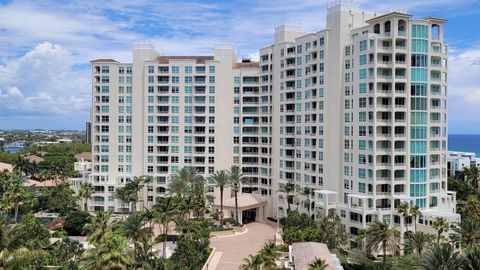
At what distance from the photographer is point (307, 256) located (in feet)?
145

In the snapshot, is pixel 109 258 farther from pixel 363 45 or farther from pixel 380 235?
pixel 363 45

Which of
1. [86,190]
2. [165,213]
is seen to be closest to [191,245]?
[165,213]

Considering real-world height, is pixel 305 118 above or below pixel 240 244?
above

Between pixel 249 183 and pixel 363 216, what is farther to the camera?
pixel 249 183

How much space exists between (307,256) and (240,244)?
21.2 metres

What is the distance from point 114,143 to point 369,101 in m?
47.7

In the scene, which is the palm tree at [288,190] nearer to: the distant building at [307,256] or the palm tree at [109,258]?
the distant building at [307,256]

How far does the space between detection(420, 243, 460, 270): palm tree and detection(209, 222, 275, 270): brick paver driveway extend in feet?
80.5

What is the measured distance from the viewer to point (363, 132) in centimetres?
6319

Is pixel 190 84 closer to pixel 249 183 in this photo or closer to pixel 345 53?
pixel 249 183

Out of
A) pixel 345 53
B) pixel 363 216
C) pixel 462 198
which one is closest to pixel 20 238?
pixel 363 216

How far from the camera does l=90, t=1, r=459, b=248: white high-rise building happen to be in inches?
2440

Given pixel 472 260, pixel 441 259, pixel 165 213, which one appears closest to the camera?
Result: pixel 472 260

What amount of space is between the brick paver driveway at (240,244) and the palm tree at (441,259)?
24.5 m
